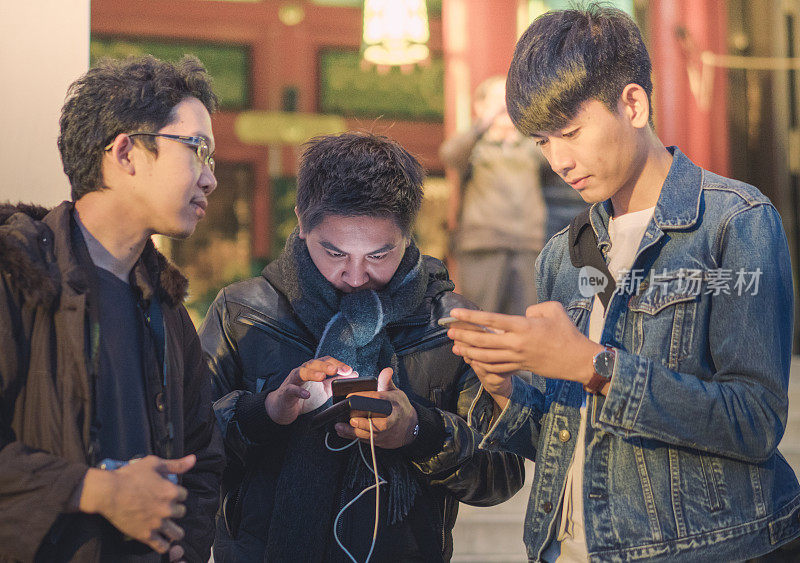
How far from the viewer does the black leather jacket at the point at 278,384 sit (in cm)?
221

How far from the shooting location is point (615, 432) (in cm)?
168

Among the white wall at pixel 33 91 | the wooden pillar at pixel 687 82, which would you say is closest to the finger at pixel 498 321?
the white wall at pixel 33 91

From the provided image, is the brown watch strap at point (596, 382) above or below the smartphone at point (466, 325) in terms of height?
below

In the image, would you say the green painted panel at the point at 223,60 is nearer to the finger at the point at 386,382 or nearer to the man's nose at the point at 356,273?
the man's nose at the point at 356,273

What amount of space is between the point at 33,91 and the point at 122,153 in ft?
2.80

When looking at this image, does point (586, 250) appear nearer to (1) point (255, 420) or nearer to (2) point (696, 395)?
(2) point (696, 395)

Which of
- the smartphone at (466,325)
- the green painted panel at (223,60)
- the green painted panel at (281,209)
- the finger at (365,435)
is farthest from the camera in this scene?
the green painted panel at (281,209)

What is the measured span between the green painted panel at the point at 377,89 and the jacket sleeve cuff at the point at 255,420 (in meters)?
5.05

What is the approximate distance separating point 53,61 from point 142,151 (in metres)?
0.88

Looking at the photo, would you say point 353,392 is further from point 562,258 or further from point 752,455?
point 752,455

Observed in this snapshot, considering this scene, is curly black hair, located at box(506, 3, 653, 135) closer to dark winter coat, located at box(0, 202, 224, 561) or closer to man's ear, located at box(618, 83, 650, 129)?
man's ear, located at box(618, 83, 650, 129)

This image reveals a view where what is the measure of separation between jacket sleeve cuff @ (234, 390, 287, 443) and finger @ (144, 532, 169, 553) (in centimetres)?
53

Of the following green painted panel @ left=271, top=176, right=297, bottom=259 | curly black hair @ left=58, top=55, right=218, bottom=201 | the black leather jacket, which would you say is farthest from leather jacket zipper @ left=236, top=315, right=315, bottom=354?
green painted panel @ left=271, top=176, right=297, bottom=259

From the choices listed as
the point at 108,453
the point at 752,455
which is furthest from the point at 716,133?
the point at 108,453
